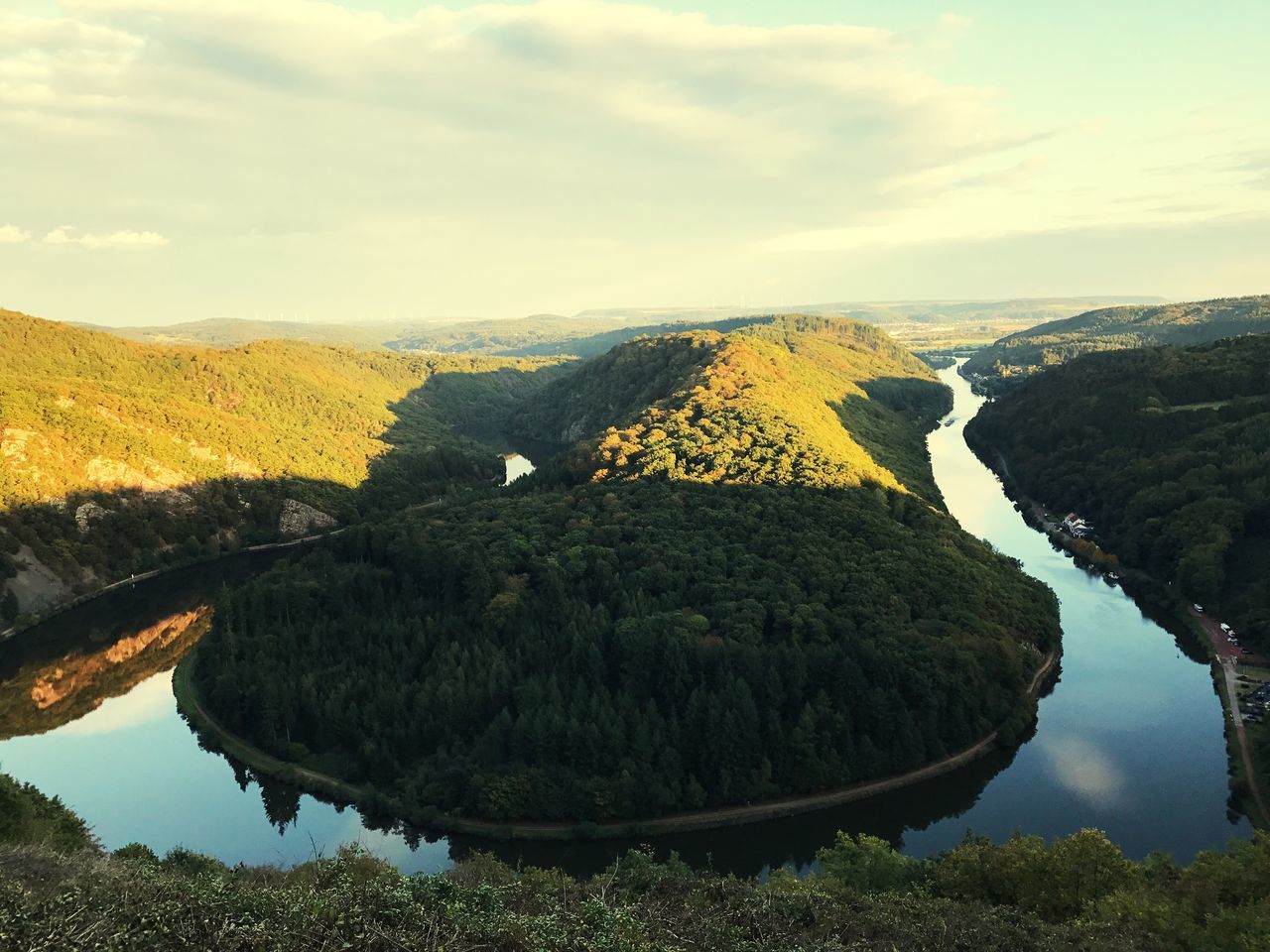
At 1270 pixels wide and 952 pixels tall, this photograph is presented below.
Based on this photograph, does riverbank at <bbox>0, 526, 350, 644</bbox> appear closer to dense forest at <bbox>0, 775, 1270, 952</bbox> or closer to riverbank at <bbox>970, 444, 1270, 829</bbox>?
dense forest at <bbox>0, 775, 1270, 952</bbox>

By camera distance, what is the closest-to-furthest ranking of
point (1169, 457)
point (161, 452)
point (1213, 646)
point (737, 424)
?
point (1213, 646) < point (1169, 457) < point (737, 424) < point (161, 452)

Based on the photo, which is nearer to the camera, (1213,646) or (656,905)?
(656,905)

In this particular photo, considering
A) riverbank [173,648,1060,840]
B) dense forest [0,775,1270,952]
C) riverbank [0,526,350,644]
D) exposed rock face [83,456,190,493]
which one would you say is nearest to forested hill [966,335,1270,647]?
riverbank [173,648,1060,840]

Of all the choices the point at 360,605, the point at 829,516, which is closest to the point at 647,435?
the point at 829,516

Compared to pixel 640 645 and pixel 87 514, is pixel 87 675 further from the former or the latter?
pixel 640 645

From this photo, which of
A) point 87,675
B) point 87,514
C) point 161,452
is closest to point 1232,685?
point 87,675
